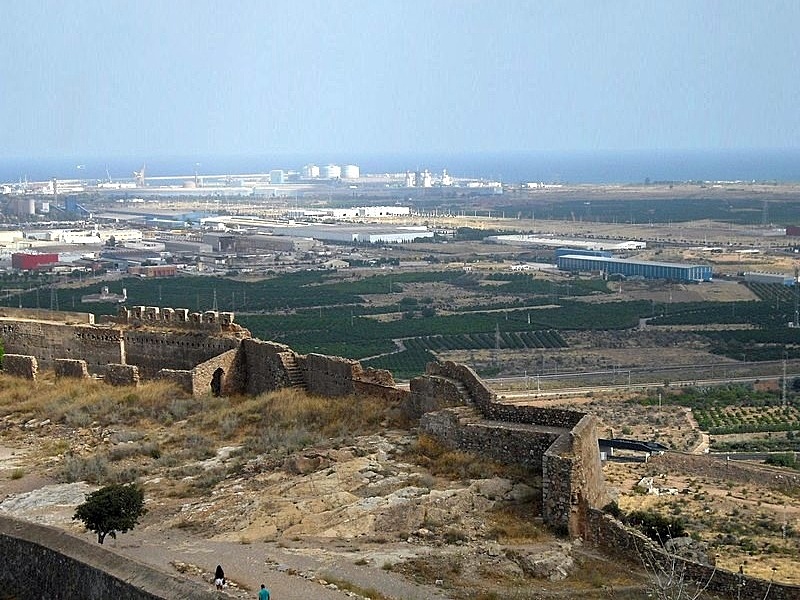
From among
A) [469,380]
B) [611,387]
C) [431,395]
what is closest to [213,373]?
[431,395]

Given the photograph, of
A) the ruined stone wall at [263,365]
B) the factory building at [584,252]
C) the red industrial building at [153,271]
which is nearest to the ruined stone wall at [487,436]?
the ruined stone wall at [263,365]

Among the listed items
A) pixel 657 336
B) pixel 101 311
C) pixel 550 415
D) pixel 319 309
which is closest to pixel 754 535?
pixel 550 415

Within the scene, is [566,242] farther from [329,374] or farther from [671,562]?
[671,562]

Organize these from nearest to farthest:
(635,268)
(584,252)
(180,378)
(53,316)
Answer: (180,378), (53,316), (635,268), (584,252)

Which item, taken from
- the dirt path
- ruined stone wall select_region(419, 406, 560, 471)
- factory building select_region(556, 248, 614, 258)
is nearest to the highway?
ruined stone wall select_region(419, 406, 560, 471)

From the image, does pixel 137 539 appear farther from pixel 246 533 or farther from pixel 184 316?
pixel 184 316
